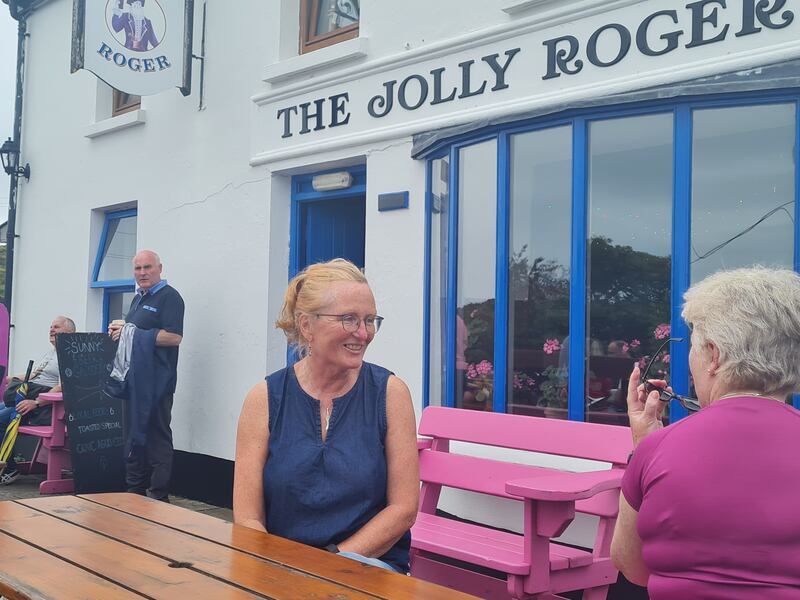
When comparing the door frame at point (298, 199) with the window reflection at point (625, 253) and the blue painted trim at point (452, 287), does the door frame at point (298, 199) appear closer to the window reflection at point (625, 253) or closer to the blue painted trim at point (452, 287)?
the blue painted trim at point (452, 287)

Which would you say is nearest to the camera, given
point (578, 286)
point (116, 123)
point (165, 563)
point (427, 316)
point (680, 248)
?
point (165, 563)

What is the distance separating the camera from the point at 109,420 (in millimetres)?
7047

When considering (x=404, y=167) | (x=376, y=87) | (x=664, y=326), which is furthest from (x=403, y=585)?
(x=376, y=87)

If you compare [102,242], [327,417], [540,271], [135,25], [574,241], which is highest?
[135,25]

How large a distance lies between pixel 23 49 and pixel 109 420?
473 centimetres

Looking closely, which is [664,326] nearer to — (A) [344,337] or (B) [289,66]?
(A) [344,337]

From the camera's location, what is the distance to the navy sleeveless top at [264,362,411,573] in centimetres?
275

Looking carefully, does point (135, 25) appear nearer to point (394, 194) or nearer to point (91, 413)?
point (394, 194)

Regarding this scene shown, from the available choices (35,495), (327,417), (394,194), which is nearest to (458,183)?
(394,194)

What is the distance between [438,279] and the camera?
5238 mm

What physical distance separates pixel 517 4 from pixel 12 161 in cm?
652

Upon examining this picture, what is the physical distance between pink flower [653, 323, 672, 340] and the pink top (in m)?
2.18

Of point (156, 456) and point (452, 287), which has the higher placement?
point (452, 287)

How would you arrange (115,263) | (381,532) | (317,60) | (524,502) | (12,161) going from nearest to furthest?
1. (381,532)
2. (524,502)
3. (317,60)
4. (115,263)
5. (12,161)
